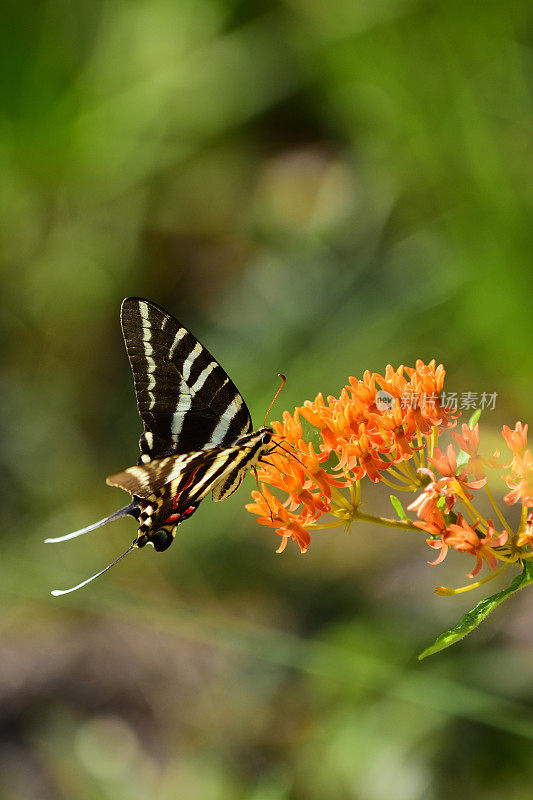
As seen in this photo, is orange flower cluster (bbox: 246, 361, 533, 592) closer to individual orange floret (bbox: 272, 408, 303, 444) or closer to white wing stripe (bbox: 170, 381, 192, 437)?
individual orange floret (bbox: 272, 408, 303, 444)

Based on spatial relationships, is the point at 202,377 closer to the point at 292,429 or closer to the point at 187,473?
the point at 187,473

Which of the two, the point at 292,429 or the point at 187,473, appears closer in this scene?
the point at 292,429

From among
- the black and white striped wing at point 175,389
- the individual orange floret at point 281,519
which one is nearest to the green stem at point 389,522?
the individual orange floret at point 281,519

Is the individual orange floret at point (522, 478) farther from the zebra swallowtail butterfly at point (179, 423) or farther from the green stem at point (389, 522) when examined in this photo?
the zebra swallowtail butterfly at point (179, 423)

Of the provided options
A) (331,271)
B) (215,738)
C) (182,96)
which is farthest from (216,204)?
(215,738)

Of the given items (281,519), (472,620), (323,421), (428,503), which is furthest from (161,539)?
(472,620)

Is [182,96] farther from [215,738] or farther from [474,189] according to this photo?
[215,738]

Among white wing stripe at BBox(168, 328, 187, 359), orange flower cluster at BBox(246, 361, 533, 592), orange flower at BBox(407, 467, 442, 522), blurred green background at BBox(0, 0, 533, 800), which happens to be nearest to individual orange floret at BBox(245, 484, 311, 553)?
orange flower cluster at BBox(246, 361, 533, 592)
